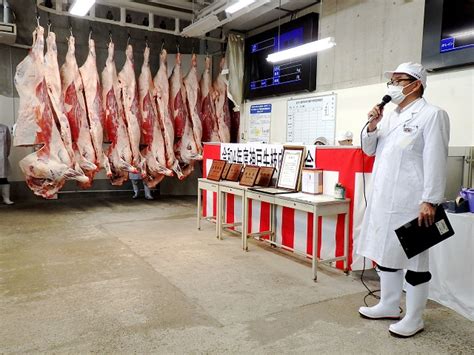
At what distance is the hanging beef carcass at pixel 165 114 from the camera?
6.17m

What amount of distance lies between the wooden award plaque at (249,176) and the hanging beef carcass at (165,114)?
2269 millimetres

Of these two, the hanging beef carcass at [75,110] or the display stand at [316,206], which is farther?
the hanging beef carcass at [75,110]

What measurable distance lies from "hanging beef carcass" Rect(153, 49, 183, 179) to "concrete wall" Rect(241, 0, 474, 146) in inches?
84.5

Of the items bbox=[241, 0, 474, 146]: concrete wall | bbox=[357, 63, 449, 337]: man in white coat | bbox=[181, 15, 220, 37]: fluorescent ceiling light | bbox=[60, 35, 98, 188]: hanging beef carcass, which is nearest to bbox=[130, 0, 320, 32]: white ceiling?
bbox=[181, 15, 220, 37]: fluorescent ceiling light

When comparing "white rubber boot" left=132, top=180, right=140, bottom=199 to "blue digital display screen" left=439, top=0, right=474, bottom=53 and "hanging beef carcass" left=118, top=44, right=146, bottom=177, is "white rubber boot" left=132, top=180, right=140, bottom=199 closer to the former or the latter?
"hanging beef carcass" left=118, top=44, right=146, bottom=177

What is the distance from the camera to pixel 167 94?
20.6 feet

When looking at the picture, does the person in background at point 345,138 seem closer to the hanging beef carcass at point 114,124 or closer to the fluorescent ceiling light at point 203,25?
the fluorescent ceiling light at point 203,25

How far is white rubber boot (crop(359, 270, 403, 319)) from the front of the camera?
2449 mm

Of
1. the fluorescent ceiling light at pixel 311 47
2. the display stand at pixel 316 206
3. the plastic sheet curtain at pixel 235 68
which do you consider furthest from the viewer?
the plastic sheet curtain at pixel 235 68

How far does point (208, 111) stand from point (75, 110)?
7.26ft

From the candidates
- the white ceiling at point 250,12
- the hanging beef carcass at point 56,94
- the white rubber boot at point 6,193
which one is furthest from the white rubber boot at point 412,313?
the white rubber boot at point 6,193

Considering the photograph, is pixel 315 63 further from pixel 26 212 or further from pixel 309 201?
pixel 26 212

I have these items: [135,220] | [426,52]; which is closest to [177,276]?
[135,220]

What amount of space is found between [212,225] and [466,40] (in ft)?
11.2
